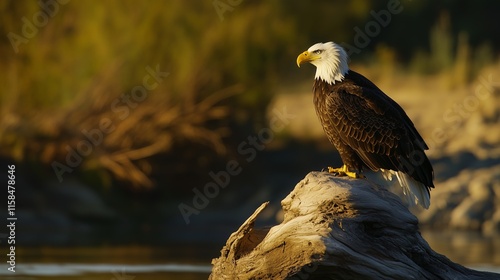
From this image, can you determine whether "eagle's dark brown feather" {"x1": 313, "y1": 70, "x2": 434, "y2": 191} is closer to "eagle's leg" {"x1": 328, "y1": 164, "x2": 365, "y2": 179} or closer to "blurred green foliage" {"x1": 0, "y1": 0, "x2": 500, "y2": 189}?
"eagle's leg" {"x1": 328, "y1": 164, "x2": 365, "y2": 179}

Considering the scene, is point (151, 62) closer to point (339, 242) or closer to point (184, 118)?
point (184, 118)

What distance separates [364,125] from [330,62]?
609 mm

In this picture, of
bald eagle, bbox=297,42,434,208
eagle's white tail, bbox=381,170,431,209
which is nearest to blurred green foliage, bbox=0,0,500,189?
bald eagle, bbox=297,42,434,208

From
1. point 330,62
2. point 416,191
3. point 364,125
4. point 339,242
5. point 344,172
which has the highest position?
point 330,62

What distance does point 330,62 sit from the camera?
1028cm

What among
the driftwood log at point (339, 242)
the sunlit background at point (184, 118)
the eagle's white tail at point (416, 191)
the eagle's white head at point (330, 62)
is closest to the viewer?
the driftwood log at point (339, 242)

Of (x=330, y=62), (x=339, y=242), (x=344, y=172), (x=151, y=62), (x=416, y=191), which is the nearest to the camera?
(x=339, y=242)

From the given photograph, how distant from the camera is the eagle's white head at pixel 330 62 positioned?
33.6ft

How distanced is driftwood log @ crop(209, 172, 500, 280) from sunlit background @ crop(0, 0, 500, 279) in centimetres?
879

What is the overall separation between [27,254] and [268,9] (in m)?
7.72

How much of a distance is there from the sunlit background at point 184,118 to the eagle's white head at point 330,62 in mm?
8080

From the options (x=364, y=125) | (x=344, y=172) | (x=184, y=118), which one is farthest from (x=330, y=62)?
(x=184, y=118)

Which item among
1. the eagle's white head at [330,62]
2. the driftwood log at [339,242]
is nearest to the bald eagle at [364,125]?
the eagle's white head at [330,62]

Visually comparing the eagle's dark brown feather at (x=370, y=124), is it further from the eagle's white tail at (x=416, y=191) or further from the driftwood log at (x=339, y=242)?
the driftwood log at (x=339, y=242)
